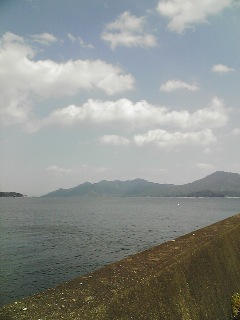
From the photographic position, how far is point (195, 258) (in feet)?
28.1

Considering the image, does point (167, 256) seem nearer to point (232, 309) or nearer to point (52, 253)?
point (232, 309)

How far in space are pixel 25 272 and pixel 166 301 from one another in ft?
74.3

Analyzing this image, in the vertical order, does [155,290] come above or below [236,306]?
above

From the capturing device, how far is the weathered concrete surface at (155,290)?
5414 mm

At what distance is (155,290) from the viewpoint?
6578mm

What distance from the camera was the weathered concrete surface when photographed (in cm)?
541

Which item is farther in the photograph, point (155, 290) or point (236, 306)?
point (236, 306)

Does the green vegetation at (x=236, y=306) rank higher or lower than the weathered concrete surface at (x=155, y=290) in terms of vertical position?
lower

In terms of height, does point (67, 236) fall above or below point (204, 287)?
below

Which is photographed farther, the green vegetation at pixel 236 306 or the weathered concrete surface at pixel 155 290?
the green vegetation at pixel 236 306

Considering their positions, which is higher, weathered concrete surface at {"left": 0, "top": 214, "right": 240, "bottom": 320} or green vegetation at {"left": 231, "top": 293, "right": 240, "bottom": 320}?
weathered concrete surface at {"left": 0, "top": 214, "right": 240, "bottom": 320}

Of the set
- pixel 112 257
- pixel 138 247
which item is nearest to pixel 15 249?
pixel 112 257

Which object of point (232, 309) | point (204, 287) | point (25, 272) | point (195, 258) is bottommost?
point (25, 272)

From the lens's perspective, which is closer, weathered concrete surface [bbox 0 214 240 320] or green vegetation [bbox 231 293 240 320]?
weathered concrete surface [bbox 0 214 240 320]
